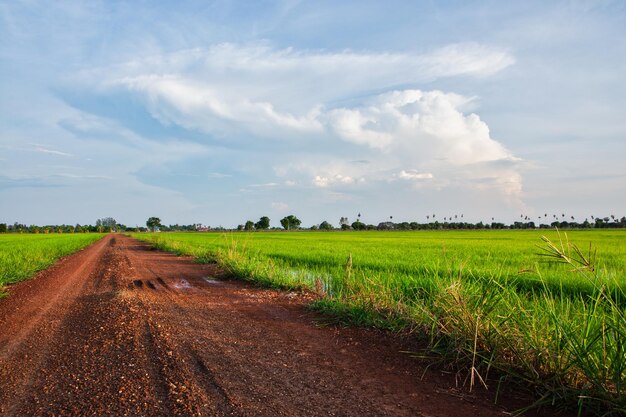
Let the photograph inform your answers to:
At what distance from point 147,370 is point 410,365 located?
9.28 feet

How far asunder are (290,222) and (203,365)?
146 meters

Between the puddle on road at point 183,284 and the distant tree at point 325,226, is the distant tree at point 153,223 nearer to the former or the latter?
the distant tree at point 325,226

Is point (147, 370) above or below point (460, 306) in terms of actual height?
below

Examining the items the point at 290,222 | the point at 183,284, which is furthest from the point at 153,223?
the point at 183,284

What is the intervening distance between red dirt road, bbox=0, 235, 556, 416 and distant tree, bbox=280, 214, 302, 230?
467 feet

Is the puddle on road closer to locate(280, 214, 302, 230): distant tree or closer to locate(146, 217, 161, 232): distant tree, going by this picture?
locate(280, 214, 302, 230): distant tree

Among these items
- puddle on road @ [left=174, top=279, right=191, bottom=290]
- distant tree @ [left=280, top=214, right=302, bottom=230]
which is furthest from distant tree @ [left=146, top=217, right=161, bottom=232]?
puddle on road @ [left=174, top=279, right=191, bottom=290]

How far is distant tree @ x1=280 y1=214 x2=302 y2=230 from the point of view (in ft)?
492

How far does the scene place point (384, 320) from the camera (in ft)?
19.0

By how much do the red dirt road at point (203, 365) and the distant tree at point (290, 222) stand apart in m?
142

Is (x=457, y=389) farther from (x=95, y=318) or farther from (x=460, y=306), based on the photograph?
(x=95, y=318)

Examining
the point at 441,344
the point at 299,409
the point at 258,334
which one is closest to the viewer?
the point at 299,409

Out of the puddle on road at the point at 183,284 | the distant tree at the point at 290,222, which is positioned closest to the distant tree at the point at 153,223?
the distant tree at the point at 290,222

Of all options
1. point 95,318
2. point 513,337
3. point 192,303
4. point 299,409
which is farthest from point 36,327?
point 513,337
